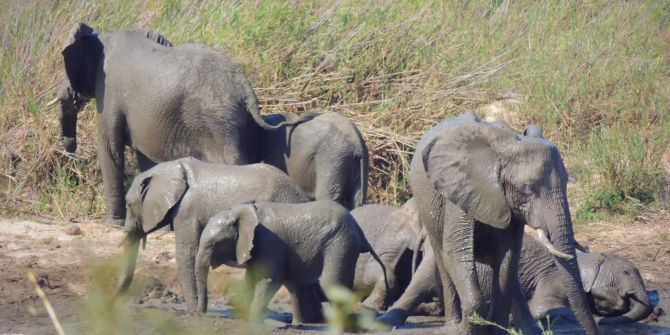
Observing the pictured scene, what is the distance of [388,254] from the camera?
797 centimetres

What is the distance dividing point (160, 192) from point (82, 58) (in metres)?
2.01

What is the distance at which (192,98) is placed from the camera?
334 inches

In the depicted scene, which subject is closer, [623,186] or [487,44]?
[623,186]

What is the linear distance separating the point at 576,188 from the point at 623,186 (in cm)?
39

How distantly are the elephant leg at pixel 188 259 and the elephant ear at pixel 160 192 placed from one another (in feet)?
0.53

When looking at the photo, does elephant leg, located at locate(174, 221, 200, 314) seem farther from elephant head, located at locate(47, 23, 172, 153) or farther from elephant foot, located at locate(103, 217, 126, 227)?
elephant head, located at locate(47, 23, 172, 153)

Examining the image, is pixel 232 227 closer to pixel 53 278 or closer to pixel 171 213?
pixel 171 213

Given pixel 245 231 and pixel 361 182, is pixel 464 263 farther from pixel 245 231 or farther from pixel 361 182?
pixel 361 182

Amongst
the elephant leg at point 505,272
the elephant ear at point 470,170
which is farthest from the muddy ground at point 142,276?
the elephant ear at point 470,170

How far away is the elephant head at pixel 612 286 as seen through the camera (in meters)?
7.71

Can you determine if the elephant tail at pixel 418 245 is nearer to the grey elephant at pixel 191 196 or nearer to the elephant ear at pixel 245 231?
the grey elephant at pixel 191 196

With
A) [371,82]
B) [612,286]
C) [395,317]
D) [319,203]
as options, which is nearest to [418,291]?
[395,317]

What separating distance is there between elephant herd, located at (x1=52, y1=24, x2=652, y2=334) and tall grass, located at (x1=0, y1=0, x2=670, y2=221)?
593 mm

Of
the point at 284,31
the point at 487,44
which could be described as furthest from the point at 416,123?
the point at 487,44
